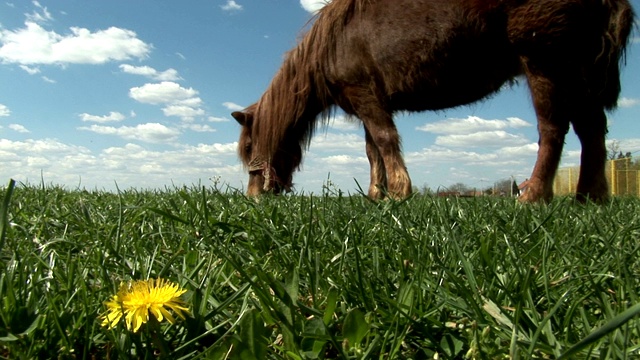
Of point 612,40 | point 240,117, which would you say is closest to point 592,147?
point 612,40

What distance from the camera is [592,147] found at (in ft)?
13.7

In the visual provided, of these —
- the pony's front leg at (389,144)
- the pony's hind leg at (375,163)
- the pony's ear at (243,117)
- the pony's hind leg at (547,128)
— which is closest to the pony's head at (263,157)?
the pony's ear at (243,117)

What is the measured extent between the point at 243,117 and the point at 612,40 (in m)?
4.37

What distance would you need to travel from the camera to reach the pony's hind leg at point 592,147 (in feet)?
13.7

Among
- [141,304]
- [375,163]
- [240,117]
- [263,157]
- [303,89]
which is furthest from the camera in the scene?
[240,117]

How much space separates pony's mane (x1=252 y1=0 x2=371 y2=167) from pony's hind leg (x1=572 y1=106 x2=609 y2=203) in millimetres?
2436

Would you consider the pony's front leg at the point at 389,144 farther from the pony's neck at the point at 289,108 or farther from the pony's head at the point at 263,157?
the pony's head at the point at 263,157

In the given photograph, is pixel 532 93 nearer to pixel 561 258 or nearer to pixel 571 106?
pixel 571 106

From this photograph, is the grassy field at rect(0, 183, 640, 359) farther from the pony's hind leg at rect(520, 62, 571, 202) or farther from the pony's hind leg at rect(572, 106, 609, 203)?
the pony's hind leg at rect(572, 106, 609, 203)

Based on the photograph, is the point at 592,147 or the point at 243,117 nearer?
the point at 592,147

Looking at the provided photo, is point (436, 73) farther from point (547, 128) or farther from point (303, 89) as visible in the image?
point (303, 89)

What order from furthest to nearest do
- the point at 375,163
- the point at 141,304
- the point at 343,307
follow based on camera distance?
A: the point at 375,163, the point at 343,307, the point at 141,304

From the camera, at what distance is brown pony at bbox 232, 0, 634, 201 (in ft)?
13.0

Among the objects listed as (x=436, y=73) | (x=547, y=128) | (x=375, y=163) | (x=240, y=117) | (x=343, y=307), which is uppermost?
(x=436, y=73)
